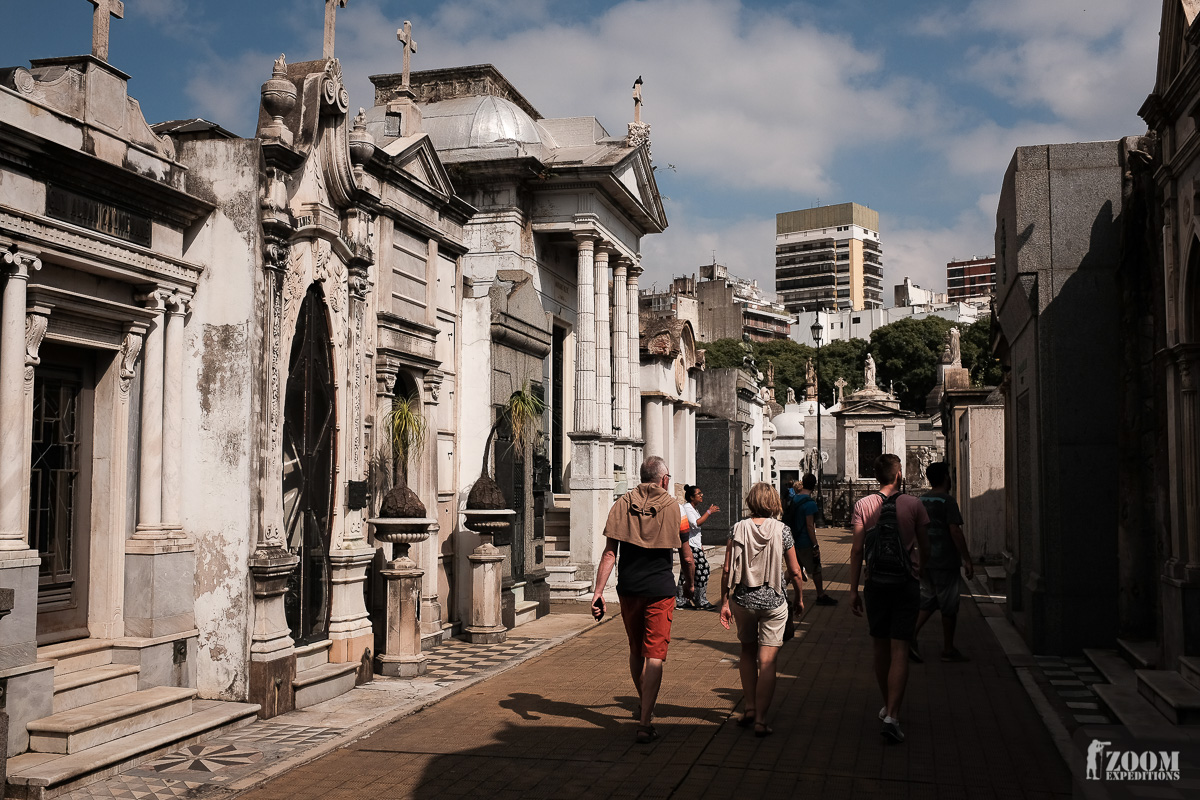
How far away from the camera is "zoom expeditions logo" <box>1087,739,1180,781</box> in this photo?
6152 millimetres

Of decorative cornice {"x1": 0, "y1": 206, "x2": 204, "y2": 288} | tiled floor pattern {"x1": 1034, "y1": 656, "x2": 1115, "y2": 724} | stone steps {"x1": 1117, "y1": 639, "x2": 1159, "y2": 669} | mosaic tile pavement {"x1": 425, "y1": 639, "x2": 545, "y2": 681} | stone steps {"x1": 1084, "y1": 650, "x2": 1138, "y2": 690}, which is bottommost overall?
mosaic tile pavement {"x1": 425, "y1": 639, "x2": 545, "y2": 681}

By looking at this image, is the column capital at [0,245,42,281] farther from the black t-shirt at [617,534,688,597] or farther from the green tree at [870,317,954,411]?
the green tree at [870,317,954,411]

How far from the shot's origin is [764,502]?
775cm

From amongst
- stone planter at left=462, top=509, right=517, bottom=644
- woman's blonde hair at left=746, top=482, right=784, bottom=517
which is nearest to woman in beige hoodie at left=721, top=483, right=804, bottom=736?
woman's blonde hair at left=746, top=482, right=784, bottom=517

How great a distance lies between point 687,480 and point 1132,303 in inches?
656

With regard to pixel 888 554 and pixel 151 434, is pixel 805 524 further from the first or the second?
pixel 151 434

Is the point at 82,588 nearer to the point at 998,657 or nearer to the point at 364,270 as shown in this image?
the point at 364,270

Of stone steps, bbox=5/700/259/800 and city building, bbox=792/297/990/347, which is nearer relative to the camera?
stone steps, bbox=5/700/259/800

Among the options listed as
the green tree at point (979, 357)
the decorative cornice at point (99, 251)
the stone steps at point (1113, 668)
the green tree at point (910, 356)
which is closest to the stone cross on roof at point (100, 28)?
the decorative cornice at point (99, 251)

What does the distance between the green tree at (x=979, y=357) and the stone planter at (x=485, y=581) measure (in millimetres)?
51987

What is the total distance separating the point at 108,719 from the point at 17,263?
274cm

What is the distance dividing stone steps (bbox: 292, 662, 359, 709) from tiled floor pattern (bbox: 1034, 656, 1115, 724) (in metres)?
5.51

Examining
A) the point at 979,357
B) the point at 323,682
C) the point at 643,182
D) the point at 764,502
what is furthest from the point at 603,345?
the point at 979,357

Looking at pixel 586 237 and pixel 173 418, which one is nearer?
pixel 173 418
